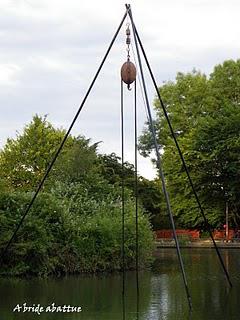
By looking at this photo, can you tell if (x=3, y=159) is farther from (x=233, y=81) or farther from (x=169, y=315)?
(x=169, y=315)

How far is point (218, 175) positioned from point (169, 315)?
102 ft

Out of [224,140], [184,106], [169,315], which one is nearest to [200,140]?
[224,140]

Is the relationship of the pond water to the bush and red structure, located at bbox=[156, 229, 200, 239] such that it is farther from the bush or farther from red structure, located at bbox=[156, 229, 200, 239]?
red structure, located at bbox=[156, 229, 200, 239]

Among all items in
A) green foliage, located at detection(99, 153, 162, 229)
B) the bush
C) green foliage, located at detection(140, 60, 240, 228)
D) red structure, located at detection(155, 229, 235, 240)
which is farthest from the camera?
red structure, located at detection(155, 229, 235, 240)

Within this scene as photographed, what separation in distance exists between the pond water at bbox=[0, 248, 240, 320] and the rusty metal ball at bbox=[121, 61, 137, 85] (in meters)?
3.75

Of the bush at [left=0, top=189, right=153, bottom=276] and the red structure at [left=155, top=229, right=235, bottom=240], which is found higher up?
the red structure at [left=155, top=229, right=235, bottom=240]

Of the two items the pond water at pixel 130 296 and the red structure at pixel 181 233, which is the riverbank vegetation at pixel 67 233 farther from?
the red structure at pixel 181 233

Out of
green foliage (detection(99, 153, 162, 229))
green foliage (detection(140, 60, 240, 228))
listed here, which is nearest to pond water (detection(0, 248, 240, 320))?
green foliage (detection(99, 153, 162, 229))

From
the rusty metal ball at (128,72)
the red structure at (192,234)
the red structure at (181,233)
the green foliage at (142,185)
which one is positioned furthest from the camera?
the red structure at (181,233)

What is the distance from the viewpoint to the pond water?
443 inches

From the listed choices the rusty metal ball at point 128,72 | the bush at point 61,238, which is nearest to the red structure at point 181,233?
the bush at point 61,238

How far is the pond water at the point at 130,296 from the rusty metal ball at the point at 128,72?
148 inches

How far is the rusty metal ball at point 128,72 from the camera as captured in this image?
413 inches

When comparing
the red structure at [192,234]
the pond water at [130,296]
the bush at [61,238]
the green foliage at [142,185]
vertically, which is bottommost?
the pond water at [130,296]
